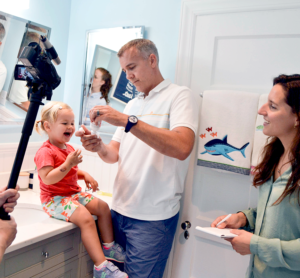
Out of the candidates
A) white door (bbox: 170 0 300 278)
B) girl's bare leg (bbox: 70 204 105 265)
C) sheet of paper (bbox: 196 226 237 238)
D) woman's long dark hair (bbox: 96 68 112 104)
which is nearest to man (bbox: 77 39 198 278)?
girl's bare leg (bbox: 70 204 105 265)

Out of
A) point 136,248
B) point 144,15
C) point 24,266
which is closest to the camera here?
point 24,266

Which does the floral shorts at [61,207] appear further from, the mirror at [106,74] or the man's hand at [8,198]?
the man's hand at [8,198]

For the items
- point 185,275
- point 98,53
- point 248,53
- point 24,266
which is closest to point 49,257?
point 24,266

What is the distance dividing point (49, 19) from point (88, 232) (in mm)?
1525

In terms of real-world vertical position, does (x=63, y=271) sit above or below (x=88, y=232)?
below

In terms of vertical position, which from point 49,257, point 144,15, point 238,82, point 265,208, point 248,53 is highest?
point 144,15

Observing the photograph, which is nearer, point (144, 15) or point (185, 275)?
point (185, 275)

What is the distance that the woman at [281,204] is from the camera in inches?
36.6

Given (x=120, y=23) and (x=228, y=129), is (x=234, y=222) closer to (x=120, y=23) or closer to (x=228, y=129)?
(x=228, y=129)

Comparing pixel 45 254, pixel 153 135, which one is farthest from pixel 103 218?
pixel 153 135

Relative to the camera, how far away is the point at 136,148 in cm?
141

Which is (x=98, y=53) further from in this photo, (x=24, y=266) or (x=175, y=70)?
(x=24, y=266)

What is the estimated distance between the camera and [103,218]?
1507 millimetres

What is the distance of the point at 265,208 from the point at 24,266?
1092 mm
